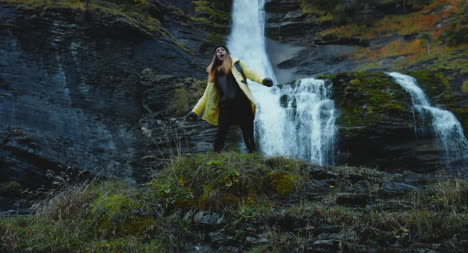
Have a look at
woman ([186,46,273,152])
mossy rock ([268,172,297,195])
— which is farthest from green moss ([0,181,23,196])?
mossy rock ([268,172,297,195])

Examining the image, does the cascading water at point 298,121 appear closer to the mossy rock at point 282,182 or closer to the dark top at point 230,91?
the dark top at point 230,91

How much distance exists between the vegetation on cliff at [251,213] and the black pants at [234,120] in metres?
0.40

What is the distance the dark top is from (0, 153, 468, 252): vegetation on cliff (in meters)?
0.88

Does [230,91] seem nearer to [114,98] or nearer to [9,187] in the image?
[9,187]

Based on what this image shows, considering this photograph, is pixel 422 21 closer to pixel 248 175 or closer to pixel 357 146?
pixel 357 146

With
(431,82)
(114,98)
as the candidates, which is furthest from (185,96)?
(431,82)

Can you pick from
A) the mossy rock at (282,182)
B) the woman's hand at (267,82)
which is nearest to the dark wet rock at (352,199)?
the mossy rock at (282,182)

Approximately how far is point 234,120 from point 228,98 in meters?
0.38

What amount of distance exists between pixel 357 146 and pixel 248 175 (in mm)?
6840

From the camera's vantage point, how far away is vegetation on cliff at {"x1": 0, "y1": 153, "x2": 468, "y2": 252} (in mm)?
3541

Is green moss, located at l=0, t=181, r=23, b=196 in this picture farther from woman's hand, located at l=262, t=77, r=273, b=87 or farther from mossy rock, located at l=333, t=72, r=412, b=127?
mossy rock, located at l=333, t=72, r=412, b=127

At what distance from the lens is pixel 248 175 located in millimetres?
4758

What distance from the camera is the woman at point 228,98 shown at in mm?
5426

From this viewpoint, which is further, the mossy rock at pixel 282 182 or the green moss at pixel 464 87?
the green moss at pixel 464 87
